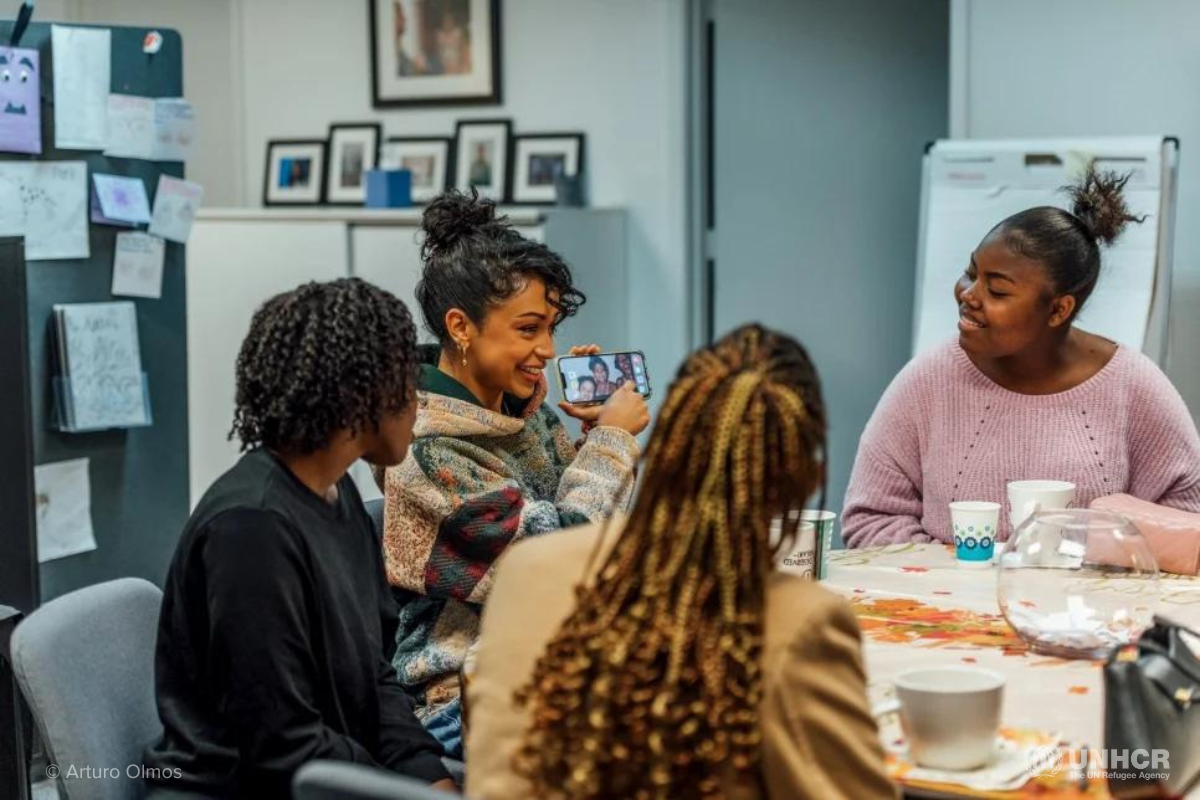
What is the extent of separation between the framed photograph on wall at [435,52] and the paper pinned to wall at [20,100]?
2.08 m

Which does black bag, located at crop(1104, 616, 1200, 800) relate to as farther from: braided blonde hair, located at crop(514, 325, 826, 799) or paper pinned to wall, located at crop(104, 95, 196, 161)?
paper pinned to wall, located at crop(104, 95, 196, 161)

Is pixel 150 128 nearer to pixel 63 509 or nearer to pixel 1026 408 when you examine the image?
pixel 63 509

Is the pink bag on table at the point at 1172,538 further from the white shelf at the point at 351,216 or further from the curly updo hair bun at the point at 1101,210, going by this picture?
the white shelf at the point at 351,216

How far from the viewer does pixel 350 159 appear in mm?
5410

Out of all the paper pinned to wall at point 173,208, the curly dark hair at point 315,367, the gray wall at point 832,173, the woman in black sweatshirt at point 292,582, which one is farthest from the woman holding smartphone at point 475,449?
the gray wall at point 832,173

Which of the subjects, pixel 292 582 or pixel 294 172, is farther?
pixel 294 172

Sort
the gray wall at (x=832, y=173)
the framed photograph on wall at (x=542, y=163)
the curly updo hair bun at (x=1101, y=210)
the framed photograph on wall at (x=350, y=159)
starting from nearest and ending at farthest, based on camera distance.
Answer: the curly updo hair bun at (x=1101, y=210) < the gray wall at (x=832, y=173) < the framed photograph on wall at (x=542, y=163) < the framed photograph on wall at (x=350, y=159)

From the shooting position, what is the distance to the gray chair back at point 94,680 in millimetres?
1712

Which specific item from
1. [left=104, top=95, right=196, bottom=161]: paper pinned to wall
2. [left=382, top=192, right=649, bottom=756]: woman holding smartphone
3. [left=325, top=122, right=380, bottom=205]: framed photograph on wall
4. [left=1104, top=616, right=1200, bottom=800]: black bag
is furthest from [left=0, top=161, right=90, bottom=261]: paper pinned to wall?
[left=1104, top=616, right=1200, bottom=800]: black bag

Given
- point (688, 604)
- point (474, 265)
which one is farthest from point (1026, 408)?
point (688, 604)

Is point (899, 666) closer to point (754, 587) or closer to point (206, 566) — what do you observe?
point (754, 587)

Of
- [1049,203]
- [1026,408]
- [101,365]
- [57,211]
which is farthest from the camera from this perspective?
[1049,203]

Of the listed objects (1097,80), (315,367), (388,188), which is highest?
(1097,80)

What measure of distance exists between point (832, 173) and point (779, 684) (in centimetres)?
400
